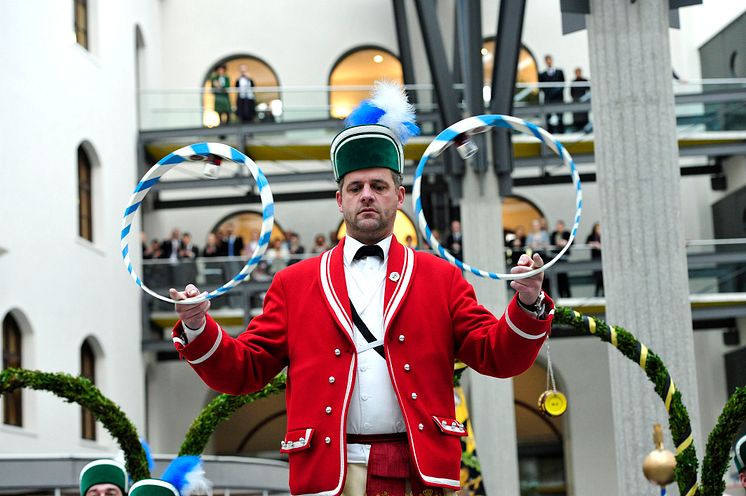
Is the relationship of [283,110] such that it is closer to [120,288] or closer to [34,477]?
[120,288]

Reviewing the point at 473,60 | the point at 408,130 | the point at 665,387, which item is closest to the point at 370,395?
the point at 408,130

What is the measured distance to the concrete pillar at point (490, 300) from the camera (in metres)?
22.7

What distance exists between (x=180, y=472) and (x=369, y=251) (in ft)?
12.5

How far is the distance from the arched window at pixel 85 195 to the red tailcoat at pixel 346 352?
2035 centimetres

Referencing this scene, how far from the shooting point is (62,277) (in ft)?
76.7

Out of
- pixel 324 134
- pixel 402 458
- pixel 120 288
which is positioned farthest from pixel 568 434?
pixel 402 458

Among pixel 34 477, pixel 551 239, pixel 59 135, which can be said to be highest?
pixel 59 135

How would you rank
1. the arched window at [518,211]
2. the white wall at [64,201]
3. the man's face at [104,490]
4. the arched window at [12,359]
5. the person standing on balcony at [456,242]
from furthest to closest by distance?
the arched window at [518,211] < the person standing on balcony at [456,242] < the white wall at [64,201] < the arched window at [12,359] < the man's face at [104,490]

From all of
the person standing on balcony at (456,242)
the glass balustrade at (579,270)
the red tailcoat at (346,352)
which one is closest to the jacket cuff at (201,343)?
the red tailcoat at (346,352)

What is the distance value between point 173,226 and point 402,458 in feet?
86.8

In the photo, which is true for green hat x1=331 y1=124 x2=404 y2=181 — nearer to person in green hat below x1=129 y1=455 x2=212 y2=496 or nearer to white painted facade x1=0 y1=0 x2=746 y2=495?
person in green hat below x1=129 y1=455 x2=212 y2=496

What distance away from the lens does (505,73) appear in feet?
68.6

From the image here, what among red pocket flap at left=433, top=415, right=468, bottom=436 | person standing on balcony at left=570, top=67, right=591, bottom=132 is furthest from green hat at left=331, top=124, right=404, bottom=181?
person standing on balcony at left=570, top=67, right=591, bottom=132

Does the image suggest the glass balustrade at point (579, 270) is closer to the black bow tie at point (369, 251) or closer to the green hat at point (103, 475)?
the green hat at point (103, 475)
